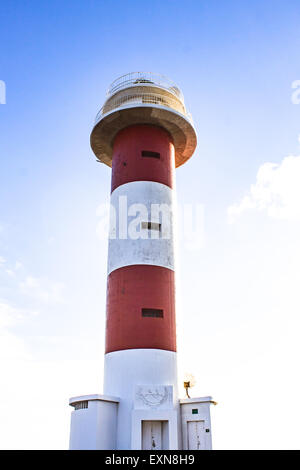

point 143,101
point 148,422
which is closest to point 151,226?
point 143,101

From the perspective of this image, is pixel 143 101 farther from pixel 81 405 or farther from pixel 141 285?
pixel 81 405

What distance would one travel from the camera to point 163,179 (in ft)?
66.8

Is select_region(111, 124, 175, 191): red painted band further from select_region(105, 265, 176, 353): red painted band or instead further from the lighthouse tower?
select_region(105, 265, 176, 353): red painted band

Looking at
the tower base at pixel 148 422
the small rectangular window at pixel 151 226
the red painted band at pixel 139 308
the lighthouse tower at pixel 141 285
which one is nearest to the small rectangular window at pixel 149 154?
the lighthouse tower at pixel 141 285

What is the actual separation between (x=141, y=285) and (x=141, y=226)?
9.15 feet

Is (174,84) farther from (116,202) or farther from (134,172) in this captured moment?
(116,202)

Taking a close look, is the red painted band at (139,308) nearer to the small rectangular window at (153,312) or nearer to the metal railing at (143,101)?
the small rectangular window at (153,312)

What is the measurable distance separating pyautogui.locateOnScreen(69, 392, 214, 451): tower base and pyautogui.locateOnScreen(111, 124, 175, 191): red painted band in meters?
9.68

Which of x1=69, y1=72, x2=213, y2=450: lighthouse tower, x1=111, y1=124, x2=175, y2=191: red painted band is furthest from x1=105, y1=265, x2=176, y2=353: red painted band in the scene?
x1=111, y1=124, x2=175, y2=191: red painted band

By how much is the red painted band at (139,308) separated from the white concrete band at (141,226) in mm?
521

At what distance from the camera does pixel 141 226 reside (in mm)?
18969


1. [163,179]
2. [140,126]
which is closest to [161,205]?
[163,179]

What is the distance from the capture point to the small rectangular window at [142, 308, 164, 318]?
1756 cm
